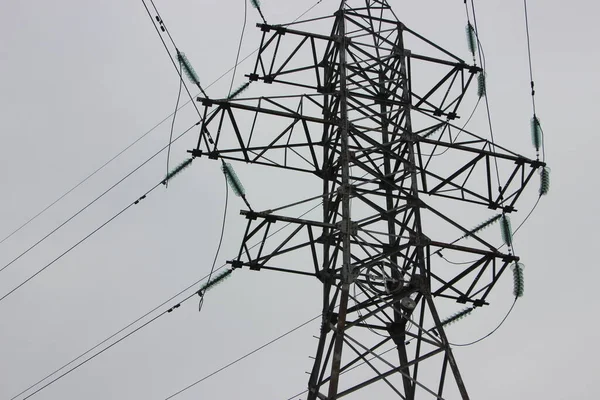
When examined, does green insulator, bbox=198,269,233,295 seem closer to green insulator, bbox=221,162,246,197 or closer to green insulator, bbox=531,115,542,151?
green insulator, bbox=221,162,246,197

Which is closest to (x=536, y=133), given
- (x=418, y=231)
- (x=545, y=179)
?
(x=545, y=179)

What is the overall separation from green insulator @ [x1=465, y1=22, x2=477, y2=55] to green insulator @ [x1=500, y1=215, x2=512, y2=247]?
4.34m

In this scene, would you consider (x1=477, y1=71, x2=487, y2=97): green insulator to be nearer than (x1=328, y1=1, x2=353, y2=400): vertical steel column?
No

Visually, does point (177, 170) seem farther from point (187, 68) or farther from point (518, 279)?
point (518, 279)

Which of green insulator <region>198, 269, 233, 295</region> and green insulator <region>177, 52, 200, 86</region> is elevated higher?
green insulator <region>177, 52, 200, 86</region>

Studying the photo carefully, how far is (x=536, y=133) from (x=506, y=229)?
2601 millimetres

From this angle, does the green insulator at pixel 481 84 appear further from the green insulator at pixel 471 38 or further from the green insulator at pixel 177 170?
the green insulator at pixel 177 170

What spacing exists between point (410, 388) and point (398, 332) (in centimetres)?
124

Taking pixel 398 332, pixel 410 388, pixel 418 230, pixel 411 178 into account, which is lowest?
pixel 410 388

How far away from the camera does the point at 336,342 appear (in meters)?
10.0

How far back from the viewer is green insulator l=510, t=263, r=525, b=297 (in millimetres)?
12812

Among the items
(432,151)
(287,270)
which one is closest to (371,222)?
(287,270)

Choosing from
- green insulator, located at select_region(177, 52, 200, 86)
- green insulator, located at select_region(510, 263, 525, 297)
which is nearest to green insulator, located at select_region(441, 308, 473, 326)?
green insulator, located at select_region(510, 263, 525, 297)

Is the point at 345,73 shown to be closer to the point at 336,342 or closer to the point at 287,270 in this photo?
the point at 287,270
